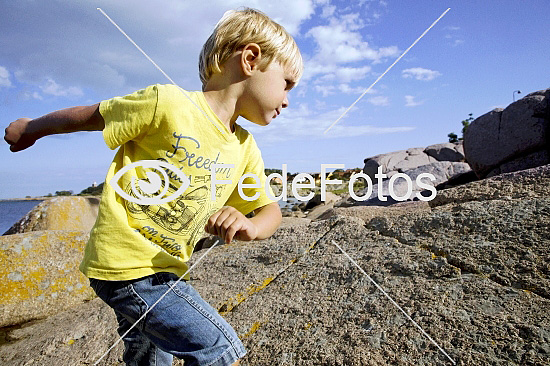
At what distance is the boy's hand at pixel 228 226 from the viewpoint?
181cm

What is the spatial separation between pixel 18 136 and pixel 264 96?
1.25 m

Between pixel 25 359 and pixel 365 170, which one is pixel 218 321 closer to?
pixel 25 359

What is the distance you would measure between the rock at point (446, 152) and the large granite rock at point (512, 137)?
11.1m

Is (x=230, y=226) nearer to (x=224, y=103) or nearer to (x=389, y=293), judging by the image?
(x=224, y=103)

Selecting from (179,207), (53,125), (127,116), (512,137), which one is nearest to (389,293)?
(179,207)

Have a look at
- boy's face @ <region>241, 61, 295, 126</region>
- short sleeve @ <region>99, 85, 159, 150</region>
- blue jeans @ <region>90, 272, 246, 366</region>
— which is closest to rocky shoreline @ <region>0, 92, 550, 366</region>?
blue jeans @ <region>90, 272, 246, 366</region>

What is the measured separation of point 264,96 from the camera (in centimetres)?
225

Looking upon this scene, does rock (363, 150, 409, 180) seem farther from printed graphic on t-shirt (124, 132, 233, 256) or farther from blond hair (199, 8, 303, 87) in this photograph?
printed graphic on t-shirt (124, 132, 233, 256)

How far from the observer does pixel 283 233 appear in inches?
146

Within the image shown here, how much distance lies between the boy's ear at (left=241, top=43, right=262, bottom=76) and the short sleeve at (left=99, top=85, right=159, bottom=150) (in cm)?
53

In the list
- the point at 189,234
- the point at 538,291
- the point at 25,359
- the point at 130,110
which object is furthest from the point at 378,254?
the point at 25,359

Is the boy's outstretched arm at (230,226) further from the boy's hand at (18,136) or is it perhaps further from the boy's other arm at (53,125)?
the boy's hand at (18,136)

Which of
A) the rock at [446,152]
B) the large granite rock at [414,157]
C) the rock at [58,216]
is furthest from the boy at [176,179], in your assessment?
the rock at [446,152]

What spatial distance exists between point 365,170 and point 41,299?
2045 centimetres
